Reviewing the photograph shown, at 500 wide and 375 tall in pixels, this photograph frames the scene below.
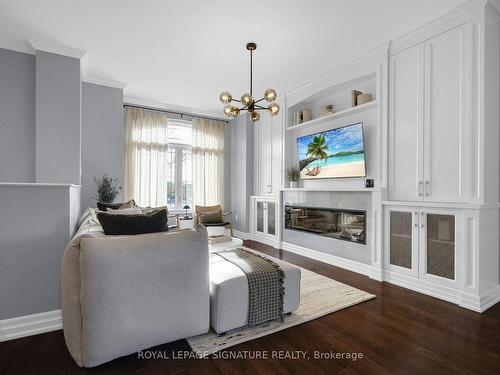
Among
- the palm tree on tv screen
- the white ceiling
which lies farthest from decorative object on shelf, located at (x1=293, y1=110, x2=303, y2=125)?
the white ceiling

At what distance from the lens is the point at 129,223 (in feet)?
6.59

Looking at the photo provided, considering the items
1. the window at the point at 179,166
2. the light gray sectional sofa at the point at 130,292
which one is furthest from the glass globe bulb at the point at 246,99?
the window at the point at 179,166

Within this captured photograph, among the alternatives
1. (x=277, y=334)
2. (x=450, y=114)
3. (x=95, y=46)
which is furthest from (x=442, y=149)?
(x=95, y=46)

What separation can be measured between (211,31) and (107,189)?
295 centimetres

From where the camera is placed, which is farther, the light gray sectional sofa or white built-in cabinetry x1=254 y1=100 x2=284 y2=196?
white built-in cabinetry x1=254 y1=100 x2=284 y2=196

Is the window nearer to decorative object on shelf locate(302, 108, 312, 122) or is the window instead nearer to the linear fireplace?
the linear fireplace

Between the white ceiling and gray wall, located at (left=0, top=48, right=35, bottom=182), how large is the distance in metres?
0.22

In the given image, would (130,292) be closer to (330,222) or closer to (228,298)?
(228,298)

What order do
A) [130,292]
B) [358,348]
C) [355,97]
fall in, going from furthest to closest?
[355,97] < [358,348] < [130,292]

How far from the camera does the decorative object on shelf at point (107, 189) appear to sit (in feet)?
14.6

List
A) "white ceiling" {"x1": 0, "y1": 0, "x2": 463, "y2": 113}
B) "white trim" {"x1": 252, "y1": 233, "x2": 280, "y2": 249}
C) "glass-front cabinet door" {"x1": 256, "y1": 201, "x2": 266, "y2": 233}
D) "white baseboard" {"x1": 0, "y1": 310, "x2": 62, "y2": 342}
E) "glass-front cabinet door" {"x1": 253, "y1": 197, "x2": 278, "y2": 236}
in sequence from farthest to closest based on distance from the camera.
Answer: "glass-front cabinet door" {"x1": 256, "y1": 201, "x2": 266, "y2": 233}
"glass-front cabinet door" {"x1": 253, "y1": 197, "x2": 278, "y2": 236}
"white trim" {"x1": 252, "y1": 233, "x2": 280, "y2": 249}
"white ceiling" {"x1": 0, "y1": 0, "x2": 463, "y2": 113}
"white baseboard" {"x1": 0, "y1": 310, "x2": 62, "y2": 342}

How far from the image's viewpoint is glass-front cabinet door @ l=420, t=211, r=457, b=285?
2838 mm

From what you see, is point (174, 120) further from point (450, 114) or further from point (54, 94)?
point (450, 114)

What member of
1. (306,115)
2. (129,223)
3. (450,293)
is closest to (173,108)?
(306,115)
